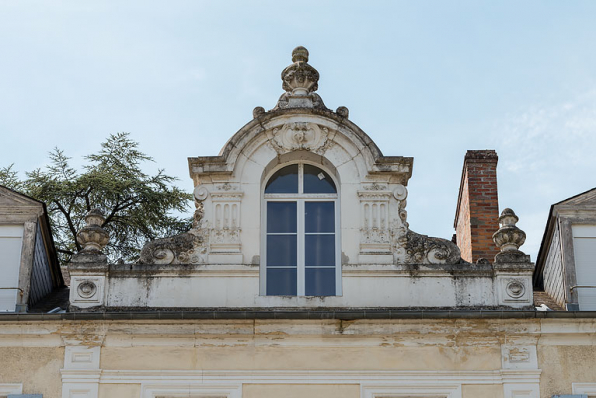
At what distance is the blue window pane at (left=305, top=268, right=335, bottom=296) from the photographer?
15867 mm

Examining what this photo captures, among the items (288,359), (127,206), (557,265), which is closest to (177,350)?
(288,359)

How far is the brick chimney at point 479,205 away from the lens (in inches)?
729

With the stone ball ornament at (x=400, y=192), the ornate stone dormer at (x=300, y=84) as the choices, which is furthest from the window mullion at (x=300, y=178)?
the stone ball ornament at (x=400, y=192)

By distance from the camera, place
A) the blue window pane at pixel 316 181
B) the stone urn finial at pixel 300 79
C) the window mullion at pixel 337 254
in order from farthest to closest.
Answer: the stone urn finial at pixel 300 79 < the blue window pane at pixel 316 181 < the window mullion at pixel 337 254

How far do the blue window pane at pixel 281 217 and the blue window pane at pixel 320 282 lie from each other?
727mm

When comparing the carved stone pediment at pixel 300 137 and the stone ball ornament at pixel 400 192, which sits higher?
the carved stone pediment at pixel 300 137

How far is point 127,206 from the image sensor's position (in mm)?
24125

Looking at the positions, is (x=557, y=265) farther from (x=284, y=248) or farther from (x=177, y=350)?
(x=177, y=350)

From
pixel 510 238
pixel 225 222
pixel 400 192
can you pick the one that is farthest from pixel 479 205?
pixel 225 222

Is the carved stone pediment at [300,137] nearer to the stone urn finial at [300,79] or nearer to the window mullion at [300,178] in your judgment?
the window mullion at [300,178]

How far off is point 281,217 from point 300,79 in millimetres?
2161

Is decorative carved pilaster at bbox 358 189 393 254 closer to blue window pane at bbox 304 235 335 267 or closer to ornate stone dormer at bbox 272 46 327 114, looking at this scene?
blue window pane at bbox 304 235 335 267

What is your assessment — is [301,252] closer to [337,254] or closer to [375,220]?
[337,254]

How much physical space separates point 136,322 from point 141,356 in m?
0.46
